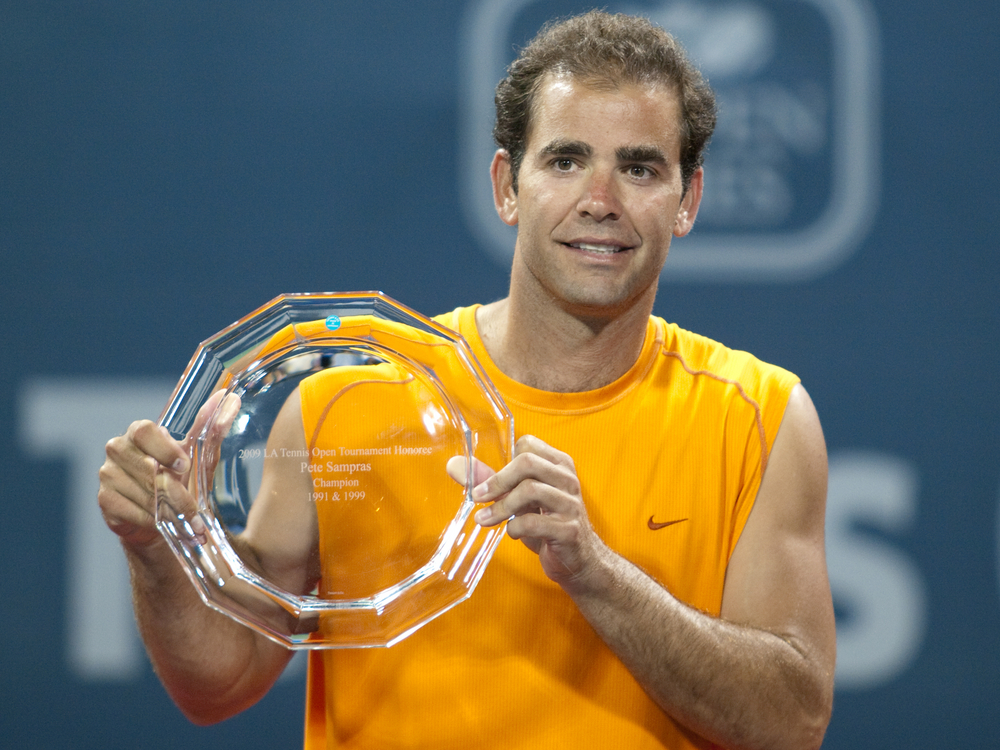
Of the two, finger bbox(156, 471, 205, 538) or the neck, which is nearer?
finger bbox(156, 471, 205, 538)

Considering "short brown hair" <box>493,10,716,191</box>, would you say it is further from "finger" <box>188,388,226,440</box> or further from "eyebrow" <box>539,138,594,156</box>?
"finger" <box>188,388,226,440</box>

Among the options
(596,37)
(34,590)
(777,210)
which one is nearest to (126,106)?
(34,590)

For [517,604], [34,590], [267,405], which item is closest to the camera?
[267,405]

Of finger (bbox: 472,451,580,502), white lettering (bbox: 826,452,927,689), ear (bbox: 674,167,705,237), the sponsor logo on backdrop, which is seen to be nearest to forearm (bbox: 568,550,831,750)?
finger (bbox: 472,451,580,502)

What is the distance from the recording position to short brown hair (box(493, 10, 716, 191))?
1.09 m

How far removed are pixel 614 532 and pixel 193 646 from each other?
45 cm

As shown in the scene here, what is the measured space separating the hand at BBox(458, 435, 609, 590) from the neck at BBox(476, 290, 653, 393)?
10.8 inches

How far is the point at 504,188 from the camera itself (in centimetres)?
122

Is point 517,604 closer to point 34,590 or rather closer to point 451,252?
point 451,252

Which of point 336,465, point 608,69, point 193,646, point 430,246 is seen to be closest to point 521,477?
point 336,465

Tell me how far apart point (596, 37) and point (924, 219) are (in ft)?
3.26

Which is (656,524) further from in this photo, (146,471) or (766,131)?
(766,131)

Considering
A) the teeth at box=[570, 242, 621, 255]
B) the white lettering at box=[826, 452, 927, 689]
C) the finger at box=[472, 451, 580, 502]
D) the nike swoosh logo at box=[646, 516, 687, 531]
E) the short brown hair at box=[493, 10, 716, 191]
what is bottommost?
the white lettering at box=[826, 452, 927, 689]

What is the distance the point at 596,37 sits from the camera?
111 cm
